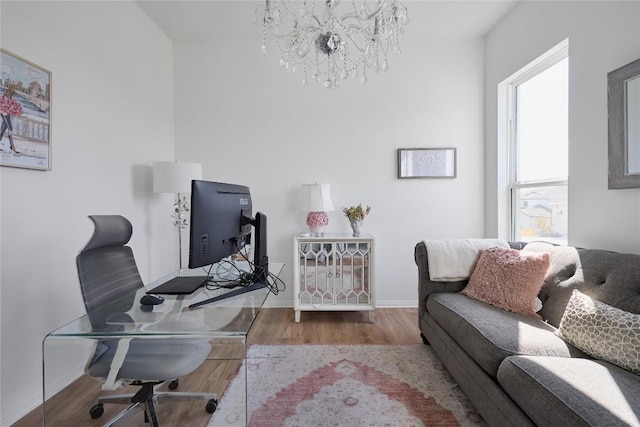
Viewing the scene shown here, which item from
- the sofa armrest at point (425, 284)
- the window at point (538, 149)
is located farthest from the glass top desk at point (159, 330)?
the window at point (538, 149)

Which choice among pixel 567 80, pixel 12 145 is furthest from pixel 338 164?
pixel 12 145

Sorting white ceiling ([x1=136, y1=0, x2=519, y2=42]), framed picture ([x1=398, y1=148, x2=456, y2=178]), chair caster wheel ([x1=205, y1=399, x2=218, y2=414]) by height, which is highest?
white ceiling ([x1=136, y1=0, x2=519, y2=42])

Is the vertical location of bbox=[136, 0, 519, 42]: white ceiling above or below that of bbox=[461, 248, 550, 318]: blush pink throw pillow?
above

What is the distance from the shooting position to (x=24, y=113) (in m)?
1.63

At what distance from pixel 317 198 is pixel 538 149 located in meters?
2.01

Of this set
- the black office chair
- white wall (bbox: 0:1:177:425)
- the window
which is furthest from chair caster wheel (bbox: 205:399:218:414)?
the window

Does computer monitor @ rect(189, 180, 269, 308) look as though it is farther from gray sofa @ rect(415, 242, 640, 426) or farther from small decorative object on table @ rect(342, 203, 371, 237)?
small decorative object on table @ rect(342, 203, 371, 237)

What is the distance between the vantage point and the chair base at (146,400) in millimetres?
1353

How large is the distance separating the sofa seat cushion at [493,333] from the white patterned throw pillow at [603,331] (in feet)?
0.23

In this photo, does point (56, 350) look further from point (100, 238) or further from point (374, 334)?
point (374, 334)

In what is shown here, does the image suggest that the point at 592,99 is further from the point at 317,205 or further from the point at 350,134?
the point at 317,205

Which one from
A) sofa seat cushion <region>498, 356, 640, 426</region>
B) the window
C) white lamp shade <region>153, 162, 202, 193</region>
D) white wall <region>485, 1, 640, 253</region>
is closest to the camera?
sofa seat cushion <region>498, 356, 640, 426</region>

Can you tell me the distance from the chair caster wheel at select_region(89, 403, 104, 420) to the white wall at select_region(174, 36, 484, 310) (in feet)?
5.88

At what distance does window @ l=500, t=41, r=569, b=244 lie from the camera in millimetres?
2291
